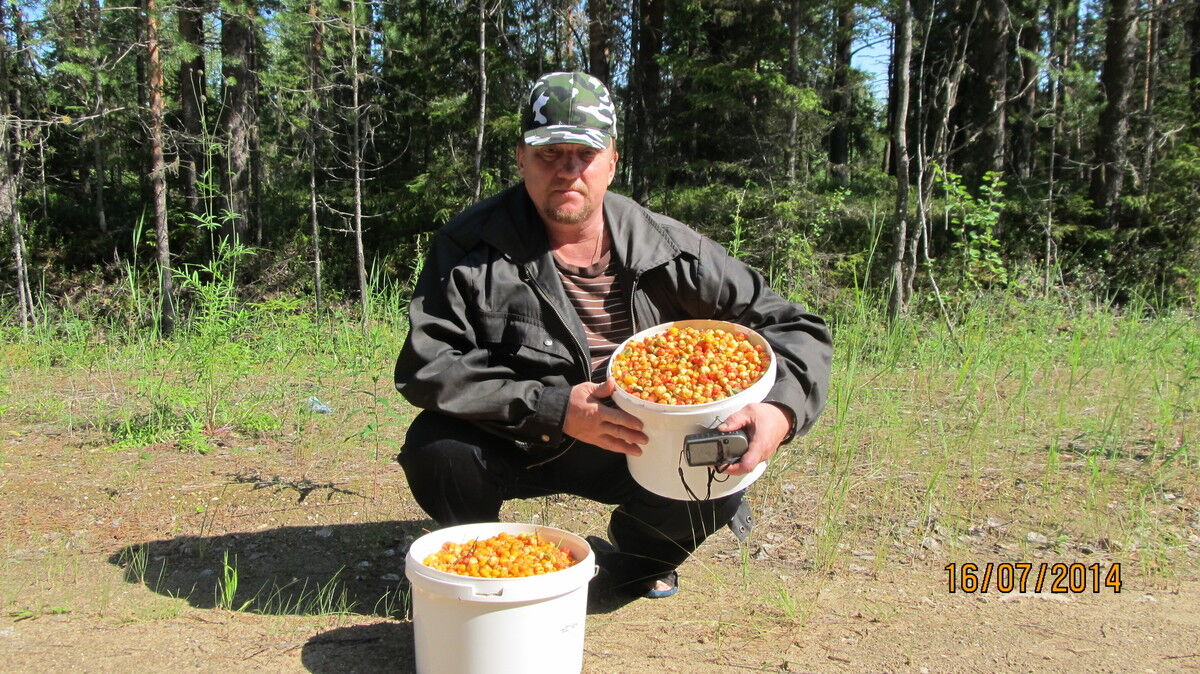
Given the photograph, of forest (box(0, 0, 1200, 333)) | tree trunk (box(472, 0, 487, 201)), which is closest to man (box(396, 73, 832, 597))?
forest (box(0, 0, 1200, 333))

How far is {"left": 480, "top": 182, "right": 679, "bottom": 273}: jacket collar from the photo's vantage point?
8.14 feet

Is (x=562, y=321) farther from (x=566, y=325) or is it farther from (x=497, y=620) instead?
(x=497, y=620)

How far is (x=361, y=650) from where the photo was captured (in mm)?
2184

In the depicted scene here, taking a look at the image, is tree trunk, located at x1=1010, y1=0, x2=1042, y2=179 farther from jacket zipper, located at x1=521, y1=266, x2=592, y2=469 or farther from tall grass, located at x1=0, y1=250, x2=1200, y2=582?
jacket zipper, located at x1=521, y1=266, x2=592, y2=469

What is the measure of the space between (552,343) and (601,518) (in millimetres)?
1157

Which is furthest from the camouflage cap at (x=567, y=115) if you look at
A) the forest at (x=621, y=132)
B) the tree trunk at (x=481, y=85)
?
the tree trunk at (x=481, y=85)

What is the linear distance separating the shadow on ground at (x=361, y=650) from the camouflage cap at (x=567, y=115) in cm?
138

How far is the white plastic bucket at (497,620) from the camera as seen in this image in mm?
1788

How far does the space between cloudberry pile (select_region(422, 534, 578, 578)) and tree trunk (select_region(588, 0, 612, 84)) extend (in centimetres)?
1181

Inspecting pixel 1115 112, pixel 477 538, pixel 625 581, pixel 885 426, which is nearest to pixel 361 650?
pixel 477 538

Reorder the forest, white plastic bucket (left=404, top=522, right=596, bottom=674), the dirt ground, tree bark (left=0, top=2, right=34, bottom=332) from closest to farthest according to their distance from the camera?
white plastic bucket (left=404, top=522, right=596, bottom=674), the dirt ground, the forest, tree bark (left=0, top=2, right=34, bottom=332)

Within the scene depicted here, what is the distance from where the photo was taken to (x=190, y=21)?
12.6 meters

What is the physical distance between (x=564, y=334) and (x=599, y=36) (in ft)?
37.9

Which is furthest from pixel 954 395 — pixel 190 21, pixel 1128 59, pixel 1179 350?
pixel 190 21
